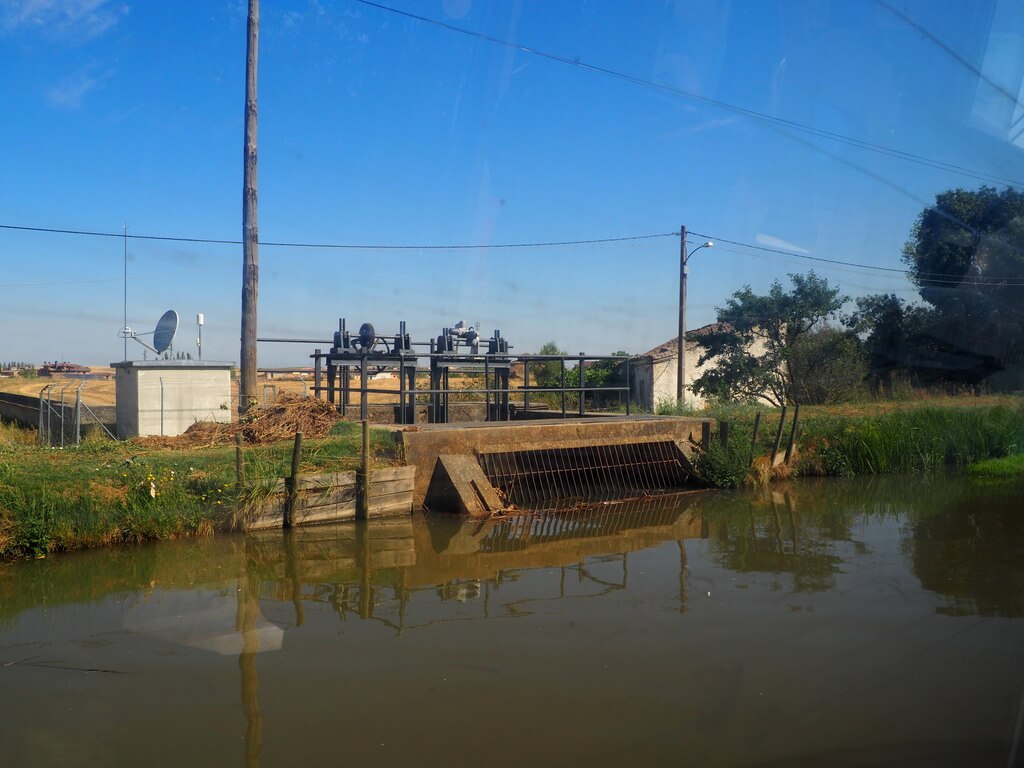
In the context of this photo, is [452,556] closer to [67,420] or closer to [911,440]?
[67,420]

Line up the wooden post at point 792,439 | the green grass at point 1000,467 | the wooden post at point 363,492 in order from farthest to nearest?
1. the wooden post at point 792,439
2. the green grass at point 1000,467
3. the wooden post at point 363,492

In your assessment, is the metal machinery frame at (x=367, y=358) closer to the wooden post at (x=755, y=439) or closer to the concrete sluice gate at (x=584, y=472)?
the concrete sluice gate at (x=584, y=472)

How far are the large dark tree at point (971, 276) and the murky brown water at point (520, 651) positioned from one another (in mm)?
5585

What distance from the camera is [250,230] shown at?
13.5 meters

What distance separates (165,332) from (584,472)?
798 cm

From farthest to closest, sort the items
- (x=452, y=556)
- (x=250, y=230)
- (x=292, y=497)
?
(x=250, y=230) < (x=292, y=497) < (x=452, y=556)

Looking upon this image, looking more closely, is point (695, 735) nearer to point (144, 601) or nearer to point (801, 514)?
point (144, 601)

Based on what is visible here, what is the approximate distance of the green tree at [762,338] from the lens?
25.6 metres

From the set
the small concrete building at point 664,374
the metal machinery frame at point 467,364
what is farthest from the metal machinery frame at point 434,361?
the small concrete building at point 664,374

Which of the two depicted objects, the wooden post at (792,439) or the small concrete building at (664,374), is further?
the small concrete building at (664,374)

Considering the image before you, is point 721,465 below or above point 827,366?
below

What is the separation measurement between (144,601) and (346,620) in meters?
1.99

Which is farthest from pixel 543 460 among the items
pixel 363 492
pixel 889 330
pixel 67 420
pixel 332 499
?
pixel 889 330

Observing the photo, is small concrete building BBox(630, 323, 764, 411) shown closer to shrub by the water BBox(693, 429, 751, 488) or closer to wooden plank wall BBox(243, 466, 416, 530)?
shrub by the water BBox(693, 429, 751, 488)
